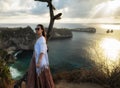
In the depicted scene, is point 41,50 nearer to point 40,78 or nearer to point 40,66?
point 40,66

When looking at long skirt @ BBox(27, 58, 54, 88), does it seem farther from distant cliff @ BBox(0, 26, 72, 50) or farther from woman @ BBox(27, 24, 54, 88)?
distant cliff @ BBox(0, 26, 72, 50)

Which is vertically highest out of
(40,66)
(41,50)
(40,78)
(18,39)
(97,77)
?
(41,50)

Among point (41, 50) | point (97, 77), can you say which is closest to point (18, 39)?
point (97, 77)

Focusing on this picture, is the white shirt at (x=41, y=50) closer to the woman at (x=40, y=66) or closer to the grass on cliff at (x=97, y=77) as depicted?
the woman at (x=40, y=66)

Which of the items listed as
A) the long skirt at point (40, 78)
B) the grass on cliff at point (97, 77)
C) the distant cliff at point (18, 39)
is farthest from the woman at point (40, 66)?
the distant cliff at point (18, 39)

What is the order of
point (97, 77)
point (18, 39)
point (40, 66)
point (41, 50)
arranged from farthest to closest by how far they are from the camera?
point (18, 39)
point (97, 77)
point (40, 66)
point (41, 50)

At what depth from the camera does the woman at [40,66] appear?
6.05 m

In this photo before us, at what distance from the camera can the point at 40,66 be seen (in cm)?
616

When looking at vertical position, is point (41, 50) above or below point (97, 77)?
above

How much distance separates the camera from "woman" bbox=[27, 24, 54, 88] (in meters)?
6.05

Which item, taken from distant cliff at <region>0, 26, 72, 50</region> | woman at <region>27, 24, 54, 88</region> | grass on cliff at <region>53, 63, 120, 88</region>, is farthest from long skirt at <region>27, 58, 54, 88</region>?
distant cliff at <region>0, 26, 72, 50</region>

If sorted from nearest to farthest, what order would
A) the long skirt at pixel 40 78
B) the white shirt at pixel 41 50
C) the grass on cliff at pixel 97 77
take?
the white shirt at pixel 41 50 < the long skirt at pixel 40 78 < the grass on cliff at pixel 97 77

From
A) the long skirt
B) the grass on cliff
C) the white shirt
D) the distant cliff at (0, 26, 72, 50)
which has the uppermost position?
the white shirt

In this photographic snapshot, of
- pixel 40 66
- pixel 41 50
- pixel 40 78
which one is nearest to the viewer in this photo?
pixel 41 50
